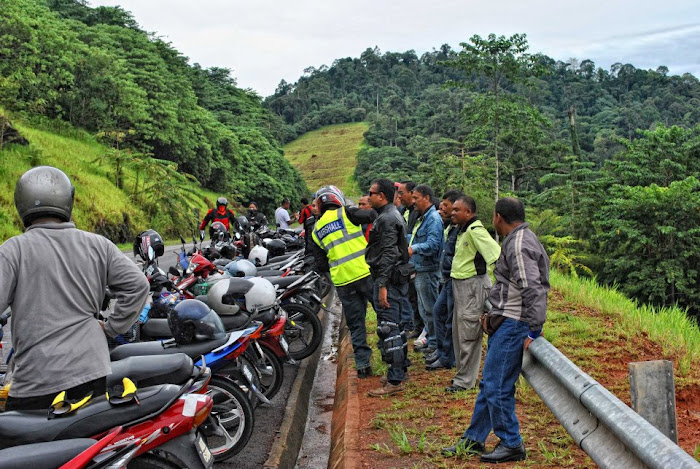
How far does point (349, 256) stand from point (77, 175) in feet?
68.8

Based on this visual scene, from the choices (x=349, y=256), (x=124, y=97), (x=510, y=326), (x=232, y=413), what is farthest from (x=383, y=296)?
(x=124, y=97)

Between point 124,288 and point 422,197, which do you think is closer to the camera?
point 124,288

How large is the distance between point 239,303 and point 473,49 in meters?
24.5

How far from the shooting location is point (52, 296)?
290 cm

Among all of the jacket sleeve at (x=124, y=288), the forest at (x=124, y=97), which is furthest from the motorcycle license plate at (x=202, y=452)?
the forest at (x=124, y=97)

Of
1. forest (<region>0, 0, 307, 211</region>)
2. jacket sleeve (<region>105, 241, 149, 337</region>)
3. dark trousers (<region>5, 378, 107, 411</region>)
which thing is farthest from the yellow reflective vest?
forest (<region>0, 0, 307, 211</region>)

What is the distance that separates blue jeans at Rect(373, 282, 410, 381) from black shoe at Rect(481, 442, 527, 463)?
1.82m

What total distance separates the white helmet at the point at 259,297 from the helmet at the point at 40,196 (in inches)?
122

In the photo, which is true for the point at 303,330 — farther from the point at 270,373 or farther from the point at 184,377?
the point at 184,377

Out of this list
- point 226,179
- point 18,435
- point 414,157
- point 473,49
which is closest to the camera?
point 18,435

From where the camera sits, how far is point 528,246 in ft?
12.7

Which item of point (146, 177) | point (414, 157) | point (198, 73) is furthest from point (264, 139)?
point (146, 177)

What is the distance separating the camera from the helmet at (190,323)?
4.55 metres

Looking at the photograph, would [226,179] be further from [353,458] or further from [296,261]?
[353,458]
